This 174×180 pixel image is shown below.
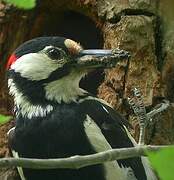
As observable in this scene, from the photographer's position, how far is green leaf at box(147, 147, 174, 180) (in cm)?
102

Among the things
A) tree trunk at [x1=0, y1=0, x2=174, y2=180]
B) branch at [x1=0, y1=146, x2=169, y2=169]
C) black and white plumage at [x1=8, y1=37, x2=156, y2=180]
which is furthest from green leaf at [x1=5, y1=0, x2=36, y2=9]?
tree trunk at [x1=0, y1=0, x2=174, y2=180]

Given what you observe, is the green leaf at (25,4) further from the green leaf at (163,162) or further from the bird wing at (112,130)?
the bird wing at (112,130)

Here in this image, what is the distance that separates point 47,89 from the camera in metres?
2.38

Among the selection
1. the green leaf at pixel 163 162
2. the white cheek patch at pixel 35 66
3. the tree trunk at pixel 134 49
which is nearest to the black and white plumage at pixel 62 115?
the white cheek patch at pixel 35 66

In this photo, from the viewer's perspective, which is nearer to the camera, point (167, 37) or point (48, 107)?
point (48, 107)

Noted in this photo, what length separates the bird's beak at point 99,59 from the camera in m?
2.35

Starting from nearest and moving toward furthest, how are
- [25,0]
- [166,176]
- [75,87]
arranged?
[166,176], [25,0], [75,87]

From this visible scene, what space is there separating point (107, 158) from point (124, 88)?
1.51 m

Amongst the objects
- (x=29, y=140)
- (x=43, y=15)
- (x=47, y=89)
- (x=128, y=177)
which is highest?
(x=43, y=15)

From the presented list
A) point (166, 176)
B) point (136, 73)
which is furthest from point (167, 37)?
point (166, 176)

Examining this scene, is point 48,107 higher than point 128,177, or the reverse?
point 48,107

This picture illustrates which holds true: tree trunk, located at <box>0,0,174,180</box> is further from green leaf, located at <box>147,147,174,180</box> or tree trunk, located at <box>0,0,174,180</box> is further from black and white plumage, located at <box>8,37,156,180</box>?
green leaf, located at <box>147,147,174,180</box>

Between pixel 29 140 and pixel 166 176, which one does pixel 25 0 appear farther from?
pixel 29 140

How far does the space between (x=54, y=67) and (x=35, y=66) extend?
79mm
